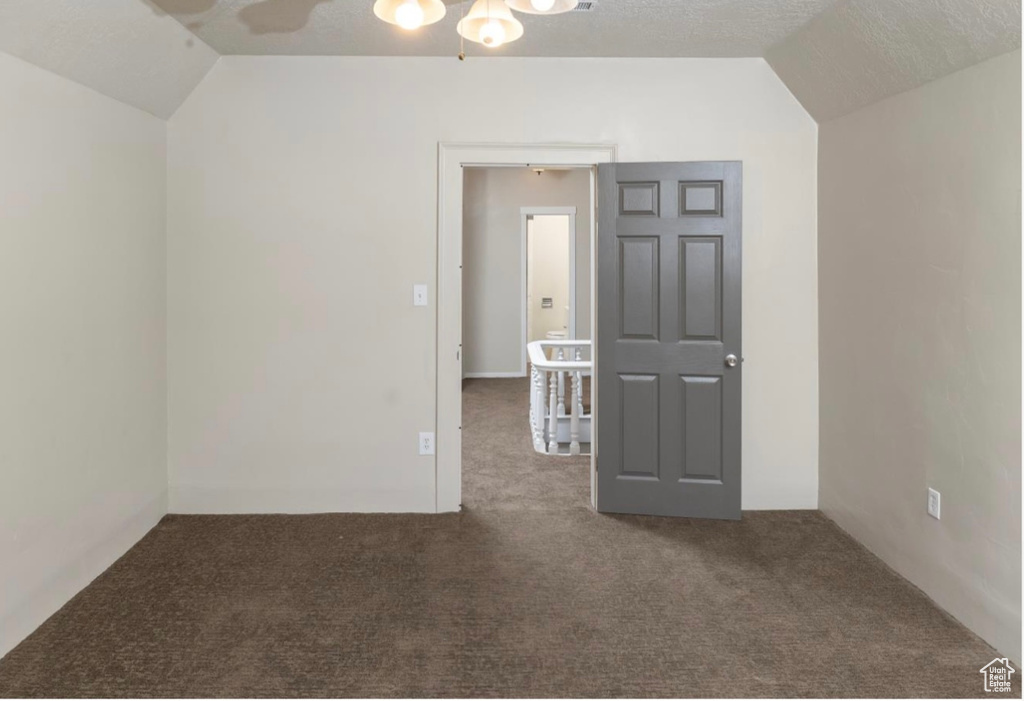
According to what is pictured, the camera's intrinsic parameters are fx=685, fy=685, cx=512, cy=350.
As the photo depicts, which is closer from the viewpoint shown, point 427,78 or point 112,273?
point 112,273

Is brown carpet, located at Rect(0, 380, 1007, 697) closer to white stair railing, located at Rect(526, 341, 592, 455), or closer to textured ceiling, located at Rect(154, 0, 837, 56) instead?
white stair railing, located at Rect(526, 341, 592, 455)

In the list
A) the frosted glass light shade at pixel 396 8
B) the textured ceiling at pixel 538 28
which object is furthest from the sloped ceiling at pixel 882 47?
the frosted glass light shade at pixel 396 8

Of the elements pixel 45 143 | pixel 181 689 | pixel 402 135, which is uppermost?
pixel 402 135

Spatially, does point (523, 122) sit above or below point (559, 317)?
above

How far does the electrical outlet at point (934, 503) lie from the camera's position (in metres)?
2.78

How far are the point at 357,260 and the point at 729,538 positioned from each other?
244 centimetres

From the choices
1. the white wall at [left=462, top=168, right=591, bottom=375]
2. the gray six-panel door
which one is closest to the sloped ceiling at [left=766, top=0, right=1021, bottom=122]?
the gray six-panel door

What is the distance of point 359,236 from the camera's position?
3.76 metres

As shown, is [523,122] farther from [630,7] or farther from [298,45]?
[298,45]

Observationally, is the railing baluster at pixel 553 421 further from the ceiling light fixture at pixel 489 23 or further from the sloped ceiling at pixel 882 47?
the ceiling light fixture at pixel 489 23

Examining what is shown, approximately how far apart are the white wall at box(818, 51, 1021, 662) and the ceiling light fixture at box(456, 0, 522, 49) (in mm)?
1733

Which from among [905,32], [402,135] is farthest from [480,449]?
[905,32]

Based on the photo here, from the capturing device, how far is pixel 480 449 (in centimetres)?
535

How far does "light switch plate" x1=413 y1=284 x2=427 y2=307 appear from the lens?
378 centimetres
